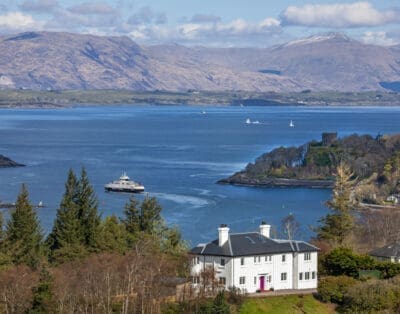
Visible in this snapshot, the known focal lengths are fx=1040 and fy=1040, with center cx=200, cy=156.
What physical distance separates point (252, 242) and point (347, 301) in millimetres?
3421

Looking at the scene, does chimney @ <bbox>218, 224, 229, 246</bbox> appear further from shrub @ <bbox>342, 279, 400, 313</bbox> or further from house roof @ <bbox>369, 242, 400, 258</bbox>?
house roof @ <bbox>369, 242, 400, 258</bbox>

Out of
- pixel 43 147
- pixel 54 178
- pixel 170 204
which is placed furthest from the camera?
pixel 43 147

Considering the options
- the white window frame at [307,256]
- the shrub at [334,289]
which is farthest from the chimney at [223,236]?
the shrub at [334,289]

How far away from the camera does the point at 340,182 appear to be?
41.2 m

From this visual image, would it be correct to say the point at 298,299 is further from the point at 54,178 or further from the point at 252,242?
the point at 54,178

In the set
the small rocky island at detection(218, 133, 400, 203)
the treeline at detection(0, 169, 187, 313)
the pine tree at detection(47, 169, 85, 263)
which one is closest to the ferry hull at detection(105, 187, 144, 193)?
the small rocky island at detection(218, 133, 400, 203)

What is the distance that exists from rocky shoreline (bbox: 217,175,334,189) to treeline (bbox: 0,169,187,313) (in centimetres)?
4977

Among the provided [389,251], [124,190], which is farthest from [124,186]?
[389,251]

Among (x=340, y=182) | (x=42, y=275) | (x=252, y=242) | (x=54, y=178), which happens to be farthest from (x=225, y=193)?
(x=42, y=275)

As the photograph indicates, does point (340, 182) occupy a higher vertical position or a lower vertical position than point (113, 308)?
higher

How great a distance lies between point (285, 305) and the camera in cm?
3000

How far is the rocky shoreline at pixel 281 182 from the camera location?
8806 centimetres

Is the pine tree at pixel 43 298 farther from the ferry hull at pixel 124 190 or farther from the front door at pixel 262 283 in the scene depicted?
the ferry hull at pixel 124 190

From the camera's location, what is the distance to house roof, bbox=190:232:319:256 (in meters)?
30.8
